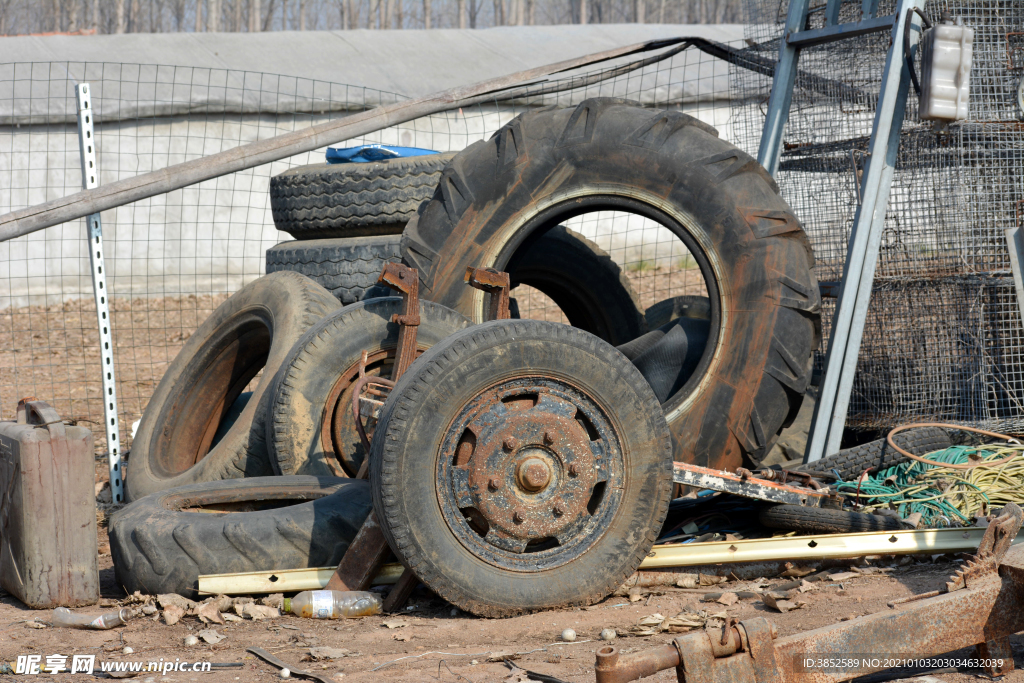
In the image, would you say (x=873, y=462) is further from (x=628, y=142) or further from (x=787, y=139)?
(x=787, y=139)

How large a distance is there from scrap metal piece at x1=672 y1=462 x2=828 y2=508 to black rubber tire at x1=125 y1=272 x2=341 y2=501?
2.28 m

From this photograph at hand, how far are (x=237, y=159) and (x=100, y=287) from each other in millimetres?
1219

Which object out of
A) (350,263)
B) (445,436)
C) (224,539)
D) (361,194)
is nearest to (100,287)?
(350,263)

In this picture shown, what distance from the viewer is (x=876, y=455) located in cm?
452

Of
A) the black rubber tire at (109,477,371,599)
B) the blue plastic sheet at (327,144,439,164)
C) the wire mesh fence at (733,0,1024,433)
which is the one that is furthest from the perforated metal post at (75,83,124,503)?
the wire mesh fence at (733,0,1024,433)

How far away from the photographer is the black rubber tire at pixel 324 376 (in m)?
4.35

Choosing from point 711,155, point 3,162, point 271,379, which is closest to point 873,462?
point 711,155

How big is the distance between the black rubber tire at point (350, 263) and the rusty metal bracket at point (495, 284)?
1.43 m

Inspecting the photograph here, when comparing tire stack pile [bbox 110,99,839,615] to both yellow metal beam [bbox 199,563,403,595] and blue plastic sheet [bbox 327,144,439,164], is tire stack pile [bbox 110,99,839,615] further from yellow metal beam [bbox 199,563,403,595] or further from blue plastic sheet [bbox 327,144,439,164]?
blue plastic sheet [bbox 327,144,439,164]

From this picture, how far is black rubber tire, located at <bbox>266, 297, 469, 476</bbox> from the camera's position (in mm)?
4348

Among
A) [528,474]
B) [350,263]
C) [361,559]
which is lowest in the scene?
[361,559]

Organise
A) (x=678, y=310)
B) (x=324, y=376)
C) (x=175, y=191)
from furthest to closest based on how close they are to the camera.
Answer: (x=175, y=191), (x=678, y=310), (x=324, y=376)

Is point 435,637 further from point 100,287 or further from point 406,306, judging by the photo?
point 100,287

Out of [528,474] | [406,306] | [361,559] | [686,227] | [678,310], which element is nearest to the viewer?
[528,474]
